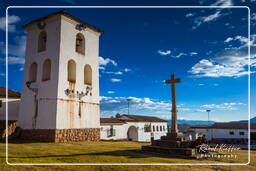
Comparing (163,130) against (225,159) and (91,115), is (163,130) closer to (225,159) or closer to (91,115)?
(91,115)

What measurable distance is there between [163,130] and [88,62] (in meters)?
31.8

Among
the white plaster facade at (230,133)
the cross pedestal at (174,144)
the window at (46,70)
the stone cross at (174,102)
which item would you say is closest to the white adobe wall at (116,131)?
the white plaster facade at (230,133)

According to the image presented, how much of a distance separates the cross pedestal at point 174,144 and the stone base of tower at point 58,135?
5.86m

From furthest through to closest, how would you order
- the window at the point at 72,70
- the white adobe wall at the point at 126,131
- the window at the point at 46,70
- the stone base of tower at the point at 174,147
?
1. the white adobe wall at the point at 126,131
2. the window at the point at 72,70
3. the window at the point at 46,70
4. the stone base of tower at the point at 174,147

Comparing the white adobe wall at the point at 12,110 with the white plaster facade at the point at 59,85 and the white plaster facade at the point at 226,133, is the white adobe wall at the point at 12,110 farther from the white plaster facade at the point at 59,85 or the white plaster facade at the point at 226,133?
the white plaster facade at the point at 226,133

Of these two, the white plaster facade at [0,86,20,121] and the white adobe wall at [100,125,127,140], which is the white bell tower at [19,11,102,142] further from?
the white adobe wall at [100,125,127,140]

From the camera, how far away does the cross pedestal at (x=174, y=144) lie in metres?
9.79

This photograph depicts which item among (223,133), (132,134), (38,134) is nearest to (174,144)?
(38,134)

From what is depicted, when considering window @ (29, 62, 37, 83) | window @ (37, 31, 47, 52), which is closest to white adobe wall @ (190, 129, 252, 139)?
window @ (29, 62, 37, 83)

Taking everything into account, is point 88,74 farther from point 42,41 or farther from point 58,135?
point 58,135

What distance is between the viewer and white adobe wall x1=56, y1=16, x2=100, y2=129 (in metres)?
14.6

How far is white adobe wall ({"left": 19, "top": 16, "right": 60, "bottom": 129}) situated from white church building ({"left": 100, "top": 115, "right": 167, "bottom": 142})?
13364 millimetres

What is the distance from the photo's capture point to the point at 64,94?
14703mm

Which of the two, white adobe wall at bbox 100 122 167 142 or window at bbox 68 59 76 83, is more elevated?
window at bbox 68 59 76 83
